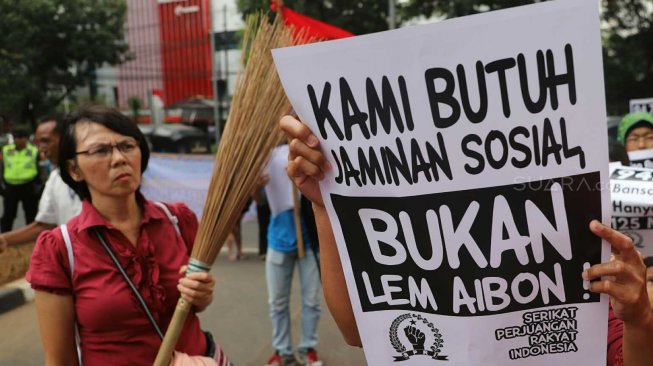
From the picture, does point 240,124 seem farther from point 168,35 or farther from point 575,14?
point 168,35

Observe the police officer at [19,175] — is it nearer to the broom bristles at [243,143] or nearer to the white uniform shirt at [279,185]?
A: the white uniform shirt at [279,185]

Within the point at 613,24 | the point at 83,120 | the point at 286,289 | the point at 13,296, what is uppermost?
the point at 613,24

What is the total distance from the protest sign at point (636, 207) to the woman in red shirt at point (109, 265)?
143 cm

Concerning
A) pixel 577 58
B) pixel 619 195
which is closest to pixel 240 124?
pixel 577 58

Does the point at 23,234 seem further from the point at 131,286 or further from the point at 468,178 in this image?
the point at 468,178

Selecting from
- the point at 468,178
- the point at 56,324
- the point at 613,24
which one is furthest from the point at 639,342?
the point at 613,24

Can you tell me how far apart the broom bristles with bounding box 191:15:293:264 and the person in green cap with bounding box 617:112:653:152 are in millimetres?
2877

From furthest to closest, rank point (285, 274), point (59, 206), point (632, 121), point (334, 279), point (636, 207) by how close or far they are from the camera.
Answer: point (632, 121)
point (285, 274)
point (59, 206)
point (636, 207)
point (334, 279)

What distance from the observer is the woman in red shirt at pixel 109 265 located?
163 centimetres

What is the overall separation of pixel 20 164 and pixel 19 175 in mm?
157

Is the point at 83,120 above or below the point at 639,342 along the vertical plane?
above

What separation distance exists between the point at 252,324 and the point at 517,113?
12.6 feet

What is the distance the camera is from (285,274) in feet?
11.7

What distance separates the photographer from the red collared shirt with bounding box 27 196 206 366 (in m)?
1.62
